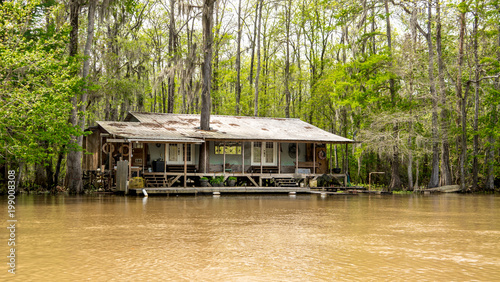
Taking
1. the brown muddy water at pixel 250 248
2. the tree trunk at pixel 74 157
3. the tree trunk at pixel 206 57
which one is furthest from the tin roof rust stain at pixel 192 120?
the brown muddy water at pixel 250 248

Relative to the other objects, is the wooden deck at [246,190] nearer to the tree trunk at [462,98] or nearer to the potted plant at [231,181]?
the potted plant at [231,181]

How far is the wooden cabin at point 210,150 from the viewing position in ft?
79.5

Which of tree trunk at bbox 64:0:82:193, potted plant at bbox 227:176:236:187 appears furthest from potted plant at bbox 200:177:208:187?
tree trunk at bbox 64:0:82:193

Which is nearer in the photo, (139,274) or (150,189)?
(139,274)

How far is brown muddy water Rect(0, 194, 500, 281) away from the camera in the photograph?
19.4 ft

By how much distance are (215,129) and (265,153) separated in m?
3.25

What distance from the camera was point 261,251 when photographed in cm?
741

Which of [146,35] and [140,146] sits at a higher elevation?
[146,35]

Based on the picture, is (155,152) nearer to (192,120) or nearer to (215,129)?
(215,129)

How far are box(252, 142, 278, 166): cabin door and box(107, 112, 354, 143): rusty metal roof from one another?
2.63ft

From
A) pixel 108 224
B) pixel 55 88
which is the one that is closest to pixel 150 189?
pixel 55 88

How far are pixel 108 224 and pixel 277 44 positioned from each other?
35098 millimetres

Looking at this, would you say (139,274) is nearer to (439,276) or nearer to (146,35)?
(439,276)

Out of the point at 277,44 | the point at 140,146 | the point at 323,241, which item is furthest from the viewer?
the point at 277,44
